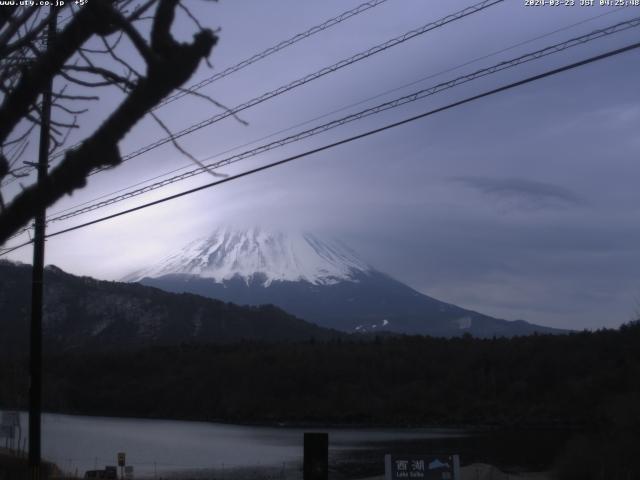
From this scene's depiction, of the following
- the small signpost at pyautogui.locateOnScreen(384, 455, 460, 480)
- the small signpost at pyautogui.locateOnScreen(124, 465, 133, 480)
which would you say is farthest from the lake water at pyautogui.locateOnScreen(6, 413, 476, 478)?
the small signpost at pyautogui.locateOnScreen(384, 455, 460, 480)

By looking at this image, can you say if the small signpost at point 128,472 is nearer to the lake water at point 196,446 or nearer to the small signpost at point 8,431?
the lake water at point 196,446

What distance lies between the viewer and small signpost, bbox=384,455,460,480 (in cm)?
1819

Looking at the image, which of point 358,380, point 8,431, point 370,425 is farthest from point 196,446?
point 358,380

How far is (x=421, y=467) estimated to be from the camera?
18312mm

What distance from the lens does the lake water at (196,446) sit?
44.6 m

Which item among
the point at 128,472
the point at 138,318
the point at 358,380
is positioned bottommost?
the point at 128,472

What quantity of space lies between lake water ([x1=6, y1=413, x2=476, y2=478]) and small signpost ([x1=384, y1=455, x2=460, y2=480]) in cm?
1996

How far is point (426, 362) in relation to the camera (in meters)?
105

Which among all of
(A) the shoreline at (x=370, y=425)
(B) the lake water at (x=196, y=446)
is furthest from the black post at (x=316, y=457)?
(A) the shoreline at (x=370, y=425)

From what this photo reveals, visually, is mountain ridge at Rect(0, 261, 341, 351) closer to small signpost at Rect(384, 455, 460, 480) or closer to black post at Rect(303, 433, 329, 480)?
small signpost at Rect(384, 455, 460, 480)

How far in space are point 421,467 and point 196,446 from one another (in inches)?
1671

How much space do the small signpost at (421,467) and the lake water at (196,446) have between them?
20.0 metres

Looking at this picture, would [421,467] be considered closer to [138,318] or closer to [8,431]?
[8,431]

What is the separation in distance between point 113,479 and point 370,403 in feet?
232
